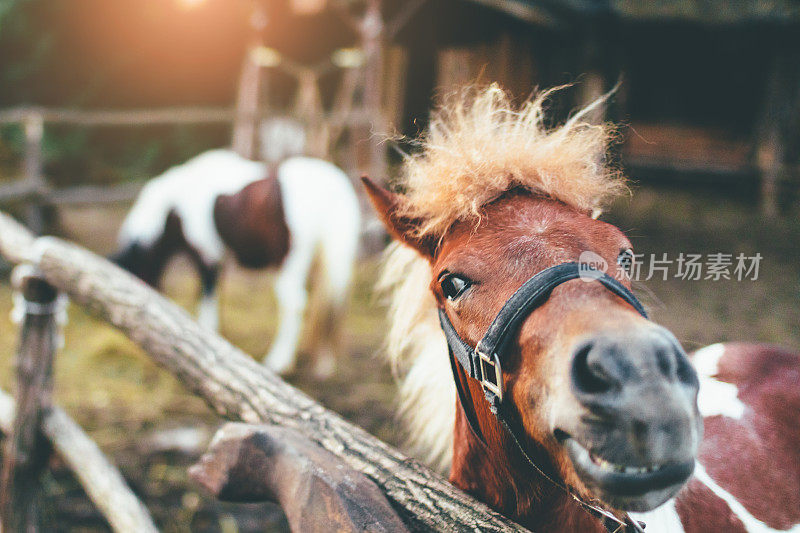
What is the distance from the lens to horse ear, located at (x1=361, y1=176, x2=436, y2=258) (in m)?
1.42

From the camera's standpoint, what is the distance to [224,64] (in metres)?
12.7

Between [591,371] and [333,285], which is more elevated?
[591,371]

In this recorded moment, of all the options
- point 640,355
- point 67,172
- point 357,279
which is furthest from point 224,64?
point 640,355

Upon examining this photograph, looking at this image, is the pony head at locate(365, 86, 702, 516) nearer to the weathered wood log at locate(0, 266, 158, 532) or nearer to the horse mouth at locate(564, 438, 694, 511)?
the horse mouth at locate(564, 438, 694, 511)

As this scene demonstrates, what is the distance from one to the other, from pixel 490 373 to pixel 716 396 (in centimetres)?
102

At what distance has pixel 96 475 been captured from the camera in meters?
2.00

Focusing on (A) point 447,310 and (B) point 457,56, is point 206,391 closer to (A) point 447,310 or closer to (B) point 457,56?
(A) point 447,310

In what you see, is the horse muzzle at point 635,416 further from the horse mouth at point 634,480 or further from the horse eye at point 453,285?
the horse eye at point 453,285

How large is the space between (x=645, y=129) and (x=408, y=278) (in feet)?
40.3

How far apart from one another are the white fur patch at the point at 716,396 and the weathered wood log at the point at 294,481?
1.02 m

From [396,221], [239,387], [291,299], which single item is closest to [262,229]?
[291,299]

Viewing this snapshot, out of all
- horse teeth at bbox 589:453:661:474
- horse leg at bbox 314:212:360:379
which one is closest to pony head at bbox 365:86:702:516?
horse teeth at bbox 589:453:661:474

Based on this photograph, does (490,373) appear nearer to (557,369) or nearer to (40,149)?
(557,369)

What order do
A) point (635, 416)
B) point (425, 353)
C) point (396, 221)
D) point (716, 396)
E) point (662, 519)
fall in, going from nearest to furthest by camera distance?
point (635, 416) < point (662, 519) < point (396, 221) < point (425, 353) < point (716, 396)
